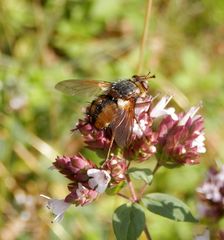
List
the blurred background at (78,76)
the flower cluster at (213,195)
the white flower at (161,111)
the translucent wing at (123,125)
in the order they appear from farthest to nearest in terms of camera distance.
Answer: the blurred background at (78,76), the flower cluster at (213,195), the white flower at (161,111), the translucent wing at (123,125)

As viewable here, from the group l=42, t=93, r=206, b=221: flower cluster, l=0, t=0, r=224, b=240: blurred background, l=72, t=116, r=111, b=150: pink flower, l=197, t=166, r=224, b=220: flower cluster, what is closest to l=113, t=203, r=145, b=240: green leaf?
l=42, t=93, r=206, b=221: flower cluster

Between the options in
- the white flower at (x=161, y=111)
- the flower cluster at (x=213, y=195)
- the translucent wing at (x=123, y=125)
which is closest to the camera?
the translucent wing at (x=123, y=125)

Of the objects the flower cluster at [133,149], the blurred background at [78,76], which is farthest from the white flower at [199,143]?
the blurred background at [78,76]

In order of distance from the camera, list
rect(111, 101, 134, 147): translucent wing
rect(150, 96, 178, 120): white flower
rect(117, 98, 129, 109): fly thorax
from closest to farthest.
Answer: rect(111, 101, 134, 147): translucent wing < rect(117, 98, 129, 109): fly thorax < rect(150, 96, 178, 120): white flower

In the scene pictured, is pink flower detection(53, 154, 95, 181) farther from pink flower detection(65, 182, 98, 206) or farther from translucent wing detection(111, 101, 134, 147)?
translucent wing detection(111, 101, 134, 147)

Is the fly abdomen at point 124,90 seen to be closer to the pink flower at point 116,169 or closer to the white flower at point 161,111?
the white flower at point 161,111

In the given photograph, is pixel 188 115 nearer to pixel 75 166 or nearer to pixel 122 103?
pixel 122 103

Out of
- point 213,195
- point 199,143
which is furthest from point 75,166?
point 213,195
